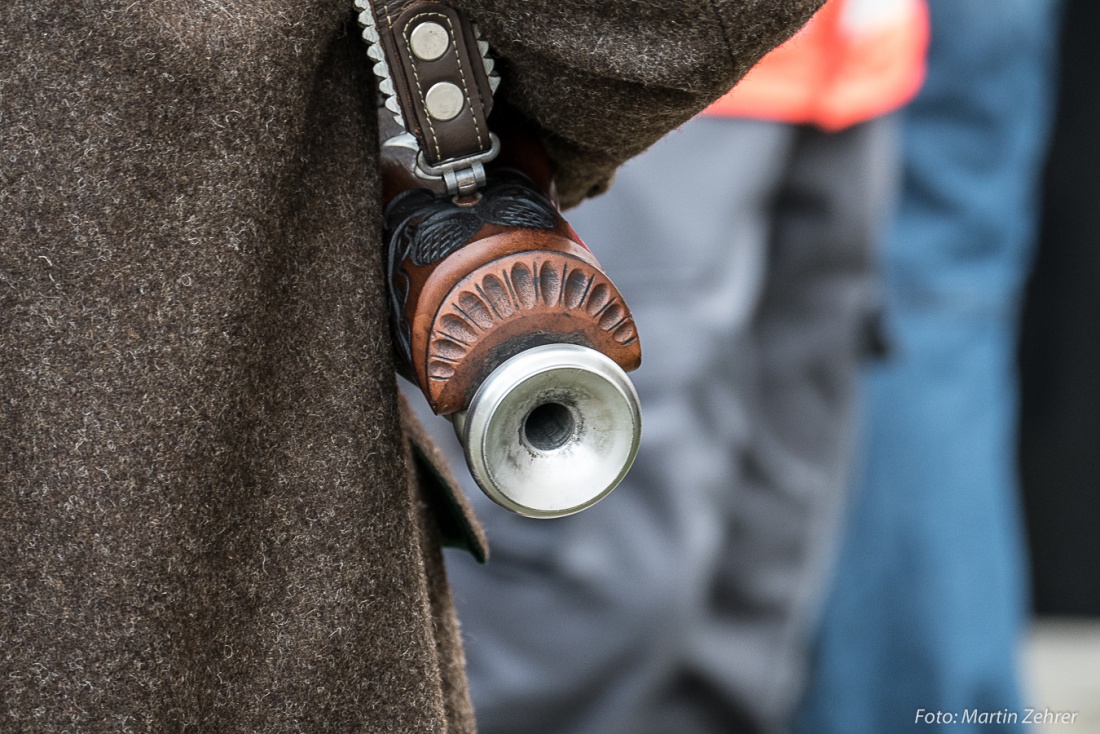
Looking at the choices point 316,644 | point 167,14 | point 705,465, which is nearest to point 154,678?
point 316,644

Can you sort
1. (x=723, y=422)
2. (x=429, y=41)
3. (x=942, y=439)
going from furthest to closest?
1. (x=942, y=439)
2. (x=723, y=422)
3. (x=429, y=41)

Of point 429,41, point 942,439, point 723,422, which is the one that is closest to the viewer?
point 429,41

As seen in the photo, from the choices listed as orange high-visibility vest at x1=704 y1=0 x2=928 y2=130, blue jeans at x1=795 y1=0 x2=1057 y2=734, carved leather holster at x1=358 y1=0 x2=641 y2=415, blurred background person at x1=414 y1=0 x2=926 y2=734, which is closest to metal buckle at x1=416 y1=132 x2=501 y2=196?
carved leather holster at x1=358 y1=0 x2=641 y2=415

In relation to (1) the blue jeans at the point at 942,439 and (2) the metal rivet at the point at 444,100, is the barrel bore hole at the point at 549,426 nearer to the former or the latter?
(2) the metal rivet at the point at 444,100

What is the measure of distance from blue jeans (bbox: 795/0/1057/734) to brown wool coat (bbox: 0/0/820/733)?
1622 millimetres

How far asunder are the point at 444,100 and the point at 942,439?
5.68 ft

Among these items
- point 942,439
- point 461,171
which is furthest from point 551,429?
point 942,439

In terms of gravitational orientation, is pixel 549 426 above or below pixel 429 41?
below

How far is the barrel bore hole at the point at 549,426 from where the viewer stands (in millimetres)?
604

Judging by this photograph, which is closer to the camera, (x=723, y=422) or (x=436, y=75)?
(x=436, y=75)

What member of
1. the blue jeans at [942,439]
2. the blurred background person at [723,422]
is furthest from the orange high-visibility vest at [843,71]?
the blue jeans at [942,439]

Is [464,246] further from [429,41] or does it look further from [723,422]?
[723,422]

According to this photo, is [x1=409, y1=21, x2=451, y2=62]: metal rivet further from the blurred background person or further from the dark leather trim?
the blurred background person

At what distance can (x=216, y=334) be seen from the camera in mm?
615
